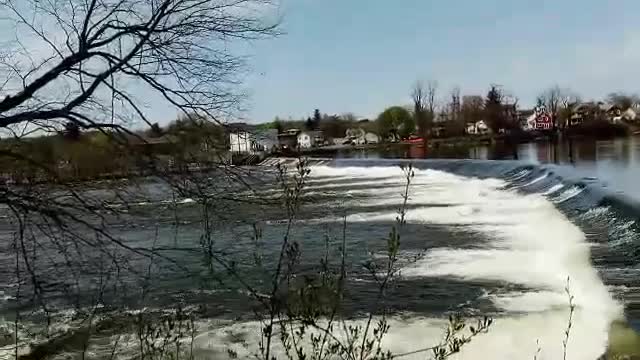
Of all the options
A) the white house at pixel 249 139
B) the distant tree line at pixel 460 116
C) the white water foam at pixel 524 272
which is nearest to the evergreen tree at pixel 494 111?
the distant tree line at pixel 460 116

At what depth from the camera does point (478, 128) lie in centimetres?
9569

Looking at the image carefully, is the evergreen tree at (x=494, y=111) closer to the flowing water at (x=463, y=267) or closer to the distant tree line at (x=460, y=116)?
the distant tree line at (x=460, y=116)

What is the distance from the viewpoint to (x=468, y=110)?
99.5 m

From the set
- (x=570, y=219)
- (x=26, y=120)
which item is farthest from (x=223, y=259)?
(x=570, y=219)

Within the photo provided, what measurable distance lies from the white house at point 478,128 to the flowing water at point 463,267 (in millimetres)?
73335

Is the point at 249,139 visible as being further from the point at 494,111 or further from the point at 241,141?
the point at 494,111

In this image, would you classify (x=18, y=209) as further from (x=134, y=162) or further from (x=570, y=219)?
(x=570, y=219)

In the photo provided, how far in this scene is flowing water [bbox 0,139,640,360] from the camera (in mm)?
6057

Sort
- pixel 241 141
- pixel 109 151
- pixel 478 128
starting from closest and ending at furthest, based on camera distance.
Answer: pixel 109 151, pixel 241 141, pixel 478 128

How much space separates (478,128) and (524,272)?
8679 cm

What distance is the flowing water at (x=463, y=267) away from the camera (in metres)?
6.06

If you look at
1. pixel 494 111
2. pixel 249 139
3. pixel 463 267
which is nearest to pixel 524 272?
pixel 463 267

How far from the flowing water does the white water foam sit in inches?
0.9

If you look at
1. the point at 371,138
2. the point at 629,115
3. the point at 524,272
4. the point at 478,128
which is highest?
the point at 629,115
